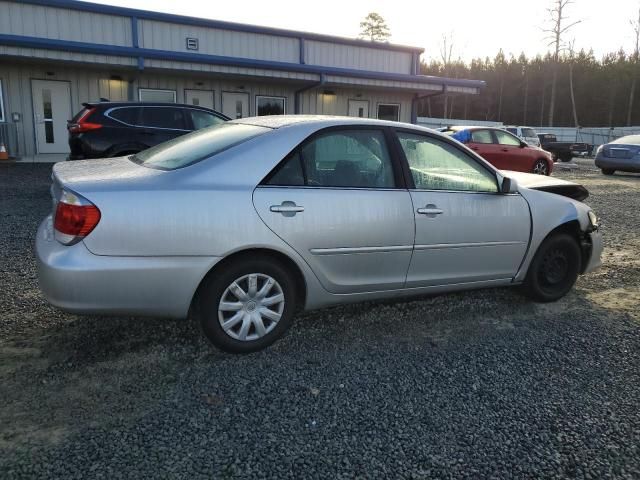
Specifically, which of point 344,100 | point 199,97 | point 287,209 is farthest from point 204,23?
point 287,209

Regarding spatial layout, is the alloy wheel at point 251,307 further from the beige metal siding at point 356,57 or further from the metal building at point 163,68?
the beige metal siding at point 356,57

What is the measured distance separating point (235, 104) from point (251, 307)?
15.7 metres

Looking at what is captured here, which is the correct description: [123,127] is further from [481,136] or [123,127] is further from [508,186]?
[481,136]

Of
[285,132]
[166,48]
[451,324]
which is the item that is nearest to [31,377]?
[285,132]

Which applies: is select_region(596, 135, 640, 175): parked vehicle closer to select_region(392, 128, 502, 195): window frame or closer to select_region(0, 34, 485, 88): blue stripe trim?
select_region(0, 34, 485, 88): blue stripe trim

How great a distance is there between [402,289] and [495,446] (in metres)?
1.52

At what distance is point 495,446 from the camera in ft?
8.46

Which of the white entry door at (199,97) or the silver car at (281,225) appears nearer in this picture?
the silver car at (281,225)

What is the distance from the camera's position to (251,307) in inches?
135

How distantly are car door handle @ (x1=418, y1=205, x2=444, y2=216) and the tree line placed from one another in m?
47.3

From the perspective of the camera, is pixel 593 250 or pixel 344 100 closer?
pixel 593 250

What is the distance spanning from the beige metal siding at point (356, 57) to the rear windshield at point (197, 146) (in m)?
16.3

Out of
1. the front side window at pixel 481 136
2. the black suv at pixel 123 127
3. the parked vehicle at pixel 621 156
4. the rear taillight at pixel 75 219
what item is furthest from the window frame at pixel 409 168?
the parked vehicle at pixel 621 156

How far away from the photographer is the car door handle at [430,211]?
384cm
